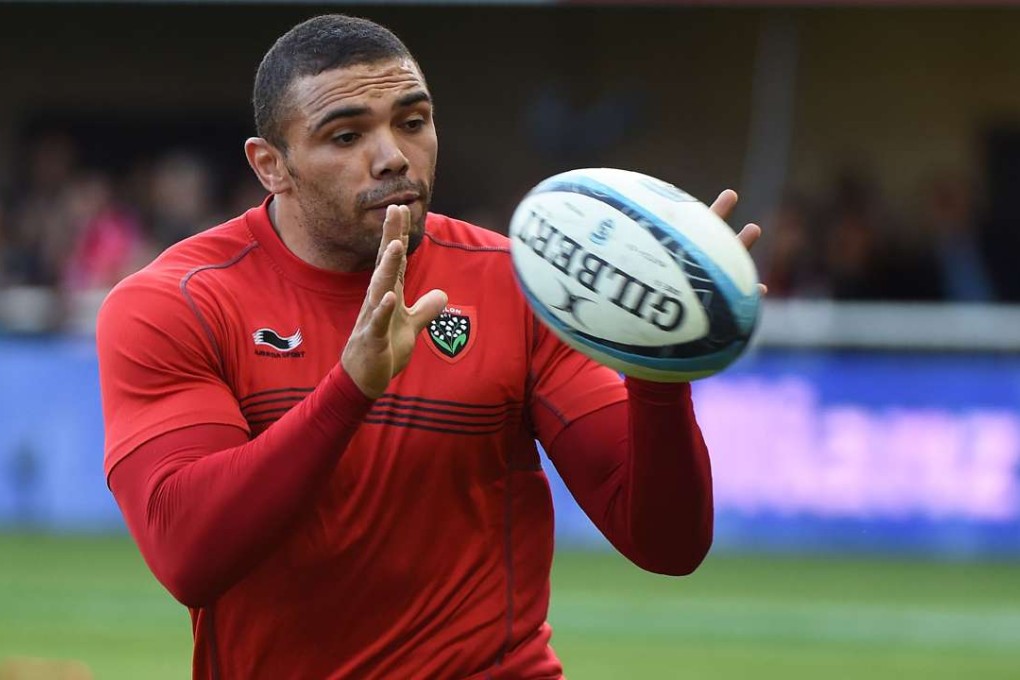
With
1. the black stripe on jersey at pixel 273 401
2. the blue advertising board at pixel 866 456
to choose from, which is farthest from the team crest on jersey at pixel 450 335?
the blue advertising board at pixel 866 456

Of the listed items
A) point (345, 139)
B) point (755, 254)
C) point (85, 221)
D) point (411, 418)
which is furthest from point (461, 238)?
point (755, 254)

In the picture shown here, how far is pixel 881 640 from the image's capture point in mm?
10109

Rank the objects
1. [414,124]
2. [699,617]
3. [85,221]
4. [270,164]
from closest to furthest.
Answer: [414,124]
[270,164]
[699,617]
[85,221]

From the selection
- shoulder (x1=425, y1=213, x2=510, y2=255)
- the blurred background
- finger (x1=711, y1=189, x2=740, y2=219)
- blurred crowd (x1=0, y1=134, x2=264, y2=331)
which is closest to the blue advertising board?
the blurred background

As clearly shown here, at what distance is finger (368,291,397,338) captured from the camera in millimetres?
3727

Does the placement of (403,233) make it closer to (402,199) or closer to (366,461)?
(402,199)

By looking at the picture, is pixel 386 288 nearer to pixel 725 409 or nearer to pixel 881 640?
pixel 881 640

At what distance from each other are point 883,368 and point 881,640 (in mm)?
3150

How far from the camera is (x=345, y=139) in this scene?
424 centimetres

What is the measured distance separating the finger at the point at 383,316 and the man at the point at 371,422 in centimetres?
12

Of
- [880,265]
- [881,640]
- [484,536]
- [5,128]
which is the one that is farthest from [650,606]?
[5,128]

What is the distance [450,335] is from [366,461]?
0.36 metres

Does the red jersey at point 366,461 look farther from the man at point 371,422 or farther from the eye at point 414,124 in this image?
the eye at point 414,124

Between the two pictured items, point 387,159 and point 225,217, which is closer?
point 387,159
